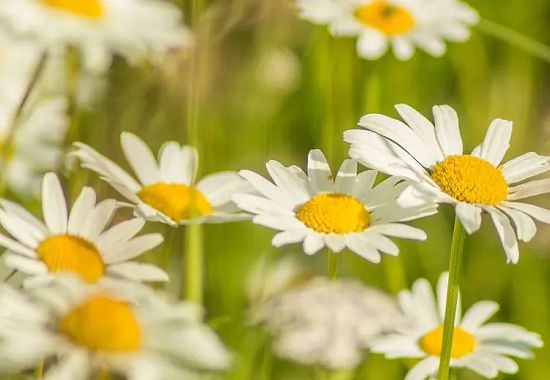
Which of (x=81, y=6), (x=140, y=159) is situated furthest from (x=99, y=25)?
(x=140, y=159)

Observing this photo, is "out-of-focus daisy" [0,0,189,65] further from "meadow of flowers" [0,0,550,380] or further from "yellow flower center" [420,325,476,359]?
"yellow flower center" [420,325,476,359]

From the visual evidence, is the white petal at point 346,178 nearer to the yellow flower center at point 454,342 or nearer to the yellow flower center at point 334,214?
the yellow flower center at point 334,214

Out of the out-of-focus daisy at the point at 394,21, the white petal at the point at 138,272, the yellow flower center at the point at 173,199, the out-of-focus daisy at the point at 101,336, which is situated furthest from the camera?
the out-of-focus daisy at the point at 394,21

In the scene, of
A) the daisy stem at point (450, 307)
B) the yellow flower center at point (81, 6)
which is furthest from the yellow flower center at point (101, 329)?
the yellow flower center at point (81, 6)

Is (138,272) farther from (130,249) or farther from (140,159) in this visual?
(140,159)

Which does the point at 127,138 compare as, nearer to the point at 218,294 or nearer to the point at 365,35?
the point at 218,294
